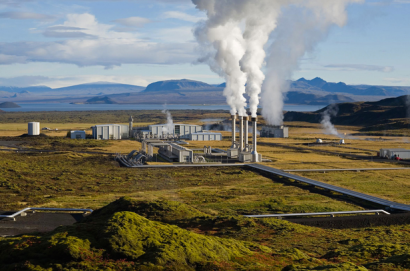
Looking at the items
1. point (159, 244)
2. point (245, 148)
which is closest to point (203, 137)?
point (245, 148)

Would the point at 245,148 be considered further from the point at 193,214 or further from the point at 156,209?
the point at 156,209

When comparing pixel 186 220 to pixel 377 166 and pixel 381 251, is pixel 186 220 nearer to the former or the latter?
pixel 381 251

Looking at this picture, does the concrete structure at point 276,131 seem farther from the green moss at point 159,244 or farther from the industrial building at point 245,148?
the green moss at point 159,244

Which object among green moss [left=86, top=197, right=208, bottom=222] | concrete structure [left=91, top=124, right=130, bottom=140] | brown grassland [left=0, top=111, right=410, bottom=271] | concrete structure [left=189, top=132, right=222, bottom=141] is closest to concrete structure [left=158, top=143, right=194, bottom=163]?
brown grassland [left=0, top=111, right=410, bottom=271]

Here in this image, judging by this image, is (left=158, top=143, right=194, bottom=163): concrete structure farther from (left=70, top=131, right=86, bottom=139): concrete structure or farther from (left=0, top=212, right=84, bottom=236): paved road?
(left=70, top=131, right=86, bottom=139): concrete structure

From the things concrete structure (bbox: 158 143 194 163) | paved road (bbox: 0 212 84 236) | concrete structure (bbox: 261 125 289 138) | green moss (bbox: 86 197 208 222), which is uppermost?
concrete structure (bbox: 261 125 289 138)

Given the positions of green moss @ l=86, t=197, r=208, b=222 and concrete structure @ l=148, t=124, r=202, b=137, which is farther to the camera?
concrete structure @ l=148, t=124, r=202, b=137

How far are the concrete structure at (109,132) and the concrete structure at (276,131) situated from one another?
4226 cm

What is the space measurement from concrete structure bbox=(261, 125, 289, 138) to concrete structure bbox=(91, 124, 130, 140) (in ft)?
139

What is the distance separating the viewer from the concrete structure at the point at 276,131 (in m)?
129

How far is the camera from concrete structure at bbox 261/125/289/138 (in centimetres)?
12888

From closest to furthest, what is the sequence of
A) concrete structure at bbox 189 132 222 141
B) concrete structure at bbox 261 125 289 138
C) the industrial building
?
the industrial building → concrete structure at bbox 189 132 222 141 → concrete structure at bbox 261 125 289 138

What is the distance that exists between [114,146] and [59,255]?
3141 inches

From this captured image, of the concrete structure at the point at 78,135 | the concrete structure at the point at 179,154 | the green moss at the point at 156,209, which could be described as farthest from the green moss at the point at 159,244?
the concrete structure at the point at 78,135
